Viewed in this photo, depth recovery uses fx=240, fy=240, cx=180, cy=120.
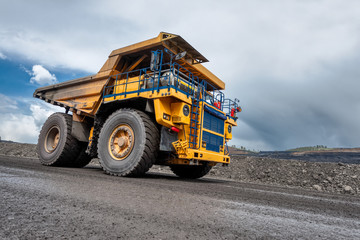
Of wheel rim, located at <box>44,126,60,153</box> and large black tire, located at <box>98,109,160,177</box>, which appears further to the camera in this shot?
wheel rim, located at <box>44,126,60,153</box>

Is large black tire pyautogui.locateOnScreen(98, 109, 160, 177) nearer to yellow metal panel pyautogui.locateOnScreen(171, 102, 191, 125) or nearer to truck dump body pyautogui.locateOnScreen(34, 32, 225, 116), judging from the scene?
yellow metal panel pyautogui.locateOnScreen(171, 102, 191, 125)

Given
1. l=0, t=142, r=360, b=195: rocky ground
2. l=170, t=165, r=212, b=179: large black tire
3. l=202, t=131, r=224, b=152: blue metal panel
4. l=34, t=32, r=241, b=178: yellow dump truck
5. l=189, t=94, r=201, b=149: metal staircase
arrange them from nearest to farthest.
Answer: l=34, t=32, r=241, b=178: yellow dump truck < l=189, t=94, r=201, b=149: metal staircase < l=202, t=131, r=224, b=152: blue metal panel < l=170, t=165, r=212, b=179: large black tire < l=0, t=142, r=360, b=195: rocky ground

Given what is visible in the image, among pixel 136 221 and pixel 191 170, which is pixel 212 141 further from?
pixel 136 221

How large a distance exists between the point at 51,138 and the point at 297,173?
907cm

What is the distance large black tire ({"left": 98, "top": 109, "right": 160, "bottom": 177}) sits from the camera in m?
5.12

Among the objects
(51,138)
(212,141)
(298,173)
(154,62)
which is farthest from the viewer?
(298,173)

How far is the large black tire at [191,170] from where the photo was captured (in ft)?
23.7

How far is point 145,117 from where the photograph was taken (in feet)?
17.9

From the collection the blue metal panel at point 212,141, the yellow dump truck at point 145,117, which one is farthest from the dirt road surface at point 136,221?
the blue metal panel at point 212,141

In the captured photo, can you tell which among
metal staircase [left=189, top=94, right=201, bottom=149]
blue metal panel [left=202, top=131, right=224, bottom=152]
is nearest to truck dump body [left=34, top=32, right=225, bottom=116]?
metal staircase [left=189, top=94, right=201, bottom=149]

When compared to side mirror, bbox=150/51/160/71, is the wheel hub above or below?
below

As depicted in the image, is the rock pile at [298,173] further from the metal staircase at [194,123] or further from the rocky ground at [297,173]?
the metal staircase at [194,123]

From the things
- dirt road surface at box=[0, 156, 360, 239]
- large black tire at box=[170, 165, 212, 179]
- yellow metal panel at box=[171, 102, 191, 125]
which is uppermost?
yellow metal panel at box=[171, 102, 191, 125]

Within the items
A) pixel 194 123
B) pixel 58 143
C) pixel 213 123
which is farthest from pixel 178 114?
pixel 58 143
